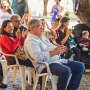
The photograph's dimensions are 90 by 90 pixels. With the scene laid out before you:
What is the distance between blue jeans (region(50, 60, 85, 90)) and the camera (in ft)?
13.5

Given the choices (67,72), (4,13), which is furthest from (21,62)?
(4,13)

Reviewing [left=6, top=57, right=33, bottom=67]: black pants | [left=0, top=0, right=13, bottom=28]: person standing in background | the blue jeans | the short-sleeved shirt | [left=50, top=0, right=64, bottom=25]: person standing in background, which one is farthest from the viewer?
[left=50, top=0, right=64, bottom=25]: person standing in background

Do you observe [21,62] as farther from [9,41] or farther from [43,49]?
[43,49]

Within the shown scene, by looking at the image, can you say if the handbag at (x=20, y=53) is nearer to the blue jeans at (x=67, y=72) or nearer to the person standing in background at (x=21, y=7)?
the blue jeans at (x=67, y=72)

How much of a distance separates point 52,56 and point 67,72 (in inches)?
12.6

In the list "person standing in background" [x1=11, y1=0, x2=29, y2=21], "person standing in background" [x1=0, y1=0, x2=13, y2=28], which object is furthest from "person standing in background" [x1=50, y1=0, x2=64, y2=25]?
"person standing in background" [x1=0, y1=0, x2=13, y2=28]

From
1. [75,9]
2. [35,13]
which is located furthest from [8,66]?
[35,13]

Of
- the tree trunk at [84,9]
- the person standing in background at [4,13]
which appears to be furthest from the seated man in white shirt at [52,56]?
the tree trunk at [84,9]

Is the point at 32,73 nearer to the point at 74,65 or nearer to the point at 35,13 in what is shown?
the point at 74,65

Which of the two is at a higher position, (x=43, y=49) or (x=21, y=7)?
(x=21, y=7)

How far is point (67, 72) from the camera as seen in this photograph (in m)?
4.11

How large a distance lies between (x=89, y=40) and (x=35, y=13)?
3.21 metres

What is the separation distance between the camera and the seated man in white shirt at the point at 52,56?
163 inches

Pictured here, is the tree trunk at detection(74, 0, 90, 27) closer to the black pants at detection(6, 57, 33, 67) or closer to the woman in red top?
the woman in red top
